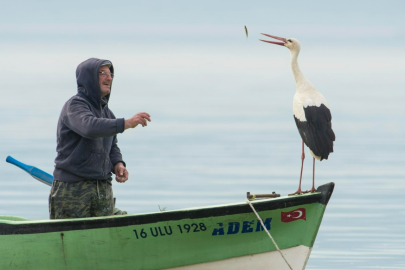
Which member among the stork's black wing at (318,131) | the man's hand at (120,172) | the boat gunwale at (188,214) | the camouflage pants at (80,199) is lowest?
the boat gunwale at (188,214)

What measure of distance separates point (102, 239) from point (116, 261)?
0.25 meters

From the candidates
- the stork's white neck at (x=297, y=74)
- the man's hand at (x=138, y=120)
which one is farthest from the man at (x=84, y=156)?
the stork's white neck at (x=297, y=74)

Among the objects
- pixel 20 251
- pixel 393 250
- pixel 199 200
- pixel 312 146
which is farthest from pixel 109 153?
pixel 199 200

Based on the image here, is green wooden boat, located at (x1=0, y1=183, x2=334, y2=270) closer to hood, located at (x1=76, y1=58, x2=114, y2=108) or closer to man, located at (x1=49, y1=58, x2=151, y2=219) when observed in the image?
man, located at (x1=49, y1=58, x2=151, y2=219)

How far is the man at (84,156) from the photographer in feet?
28.2

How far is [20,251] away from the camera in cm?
907

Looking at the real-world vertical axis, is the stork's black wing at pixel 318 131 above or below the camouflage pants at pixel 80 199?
above

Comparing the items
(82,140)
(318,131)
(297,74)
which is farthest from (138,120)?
(297,74)

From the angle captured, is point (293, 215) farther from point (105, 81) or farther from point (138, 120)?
point (105, 81)

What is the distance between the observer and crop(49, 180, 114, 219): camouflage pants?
342 inches

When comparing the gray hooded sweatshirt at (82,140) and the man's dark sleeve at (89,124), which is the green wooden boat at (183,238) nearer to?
the gray hooded sweatshirt at (82,140)

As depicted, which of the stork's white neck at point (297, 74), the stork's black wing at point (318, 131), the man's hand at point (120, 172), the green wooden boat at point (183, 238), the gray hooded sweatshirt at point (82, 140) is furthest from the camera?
the stork's white neck at point (297, 74)

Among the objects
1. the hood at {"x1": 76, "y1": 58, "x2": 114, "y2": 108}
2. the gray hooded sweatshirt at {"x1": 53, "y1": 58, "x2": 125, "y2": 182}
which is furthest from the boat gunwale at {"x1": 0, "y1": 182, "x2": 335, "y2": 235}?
the hood at {"x1": 76, "y1": 58, "x2": 114, "y2": 108}

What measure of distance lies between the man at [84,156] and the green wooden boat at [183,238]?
201 millimetres
